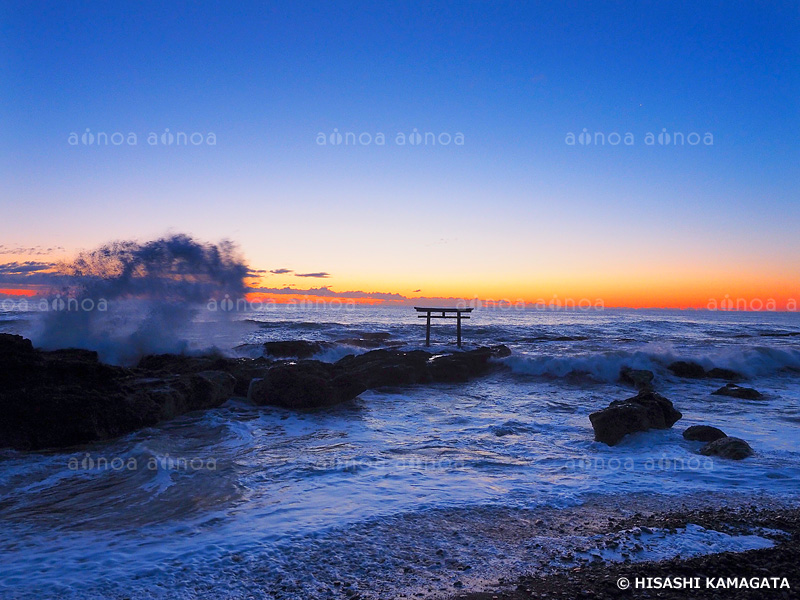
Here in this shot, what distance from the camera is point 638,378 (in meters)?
16.8

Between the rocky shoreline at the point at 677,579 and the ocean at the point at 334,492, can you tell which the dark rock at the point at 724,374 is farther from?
the rocky shoreline at the point at 677,579

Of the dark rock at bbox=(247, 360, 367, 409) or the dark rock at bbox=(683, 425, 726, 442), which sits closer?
the dark rock at bbox=(683, 425, 726, 442)

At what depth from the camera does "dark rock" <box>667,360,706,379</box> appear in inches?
736

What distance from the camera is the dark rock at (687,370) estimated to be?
18703mm

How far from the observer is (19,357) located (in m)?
9.57

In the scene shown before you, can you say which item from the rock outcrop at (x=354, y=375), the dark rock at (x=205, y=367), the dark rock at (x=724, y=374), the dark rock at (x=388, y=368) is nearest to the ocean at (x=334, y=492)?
the rock outcrop at (x=354, y=375)

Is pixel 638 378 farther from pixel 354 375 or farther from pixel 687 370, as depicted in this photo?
pixel 354 375

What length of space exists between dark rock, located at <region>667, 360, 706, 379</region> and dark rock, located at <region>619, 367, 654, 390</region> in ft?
7.96

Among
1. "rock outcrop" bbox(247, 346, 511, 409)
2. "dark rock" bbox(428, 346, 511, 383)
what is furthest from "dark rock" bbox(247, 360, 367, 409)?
"dark rock" bbox(428, 346, 511, 383)

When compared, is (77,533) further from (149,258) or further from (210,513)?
(149,258)

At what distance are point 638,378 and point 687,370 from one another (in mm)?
3549

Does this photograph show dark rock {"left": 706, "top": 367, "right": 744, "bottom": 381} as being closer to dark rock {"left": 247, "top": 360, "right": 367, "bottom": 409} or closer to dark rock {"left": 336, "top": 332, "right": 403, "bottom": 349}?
dark rock {"left": 247, "top": 360, "right": 367, "bottom": 409}

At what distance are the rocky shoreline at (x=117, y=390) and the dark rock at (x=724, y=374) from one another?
12.1 metres

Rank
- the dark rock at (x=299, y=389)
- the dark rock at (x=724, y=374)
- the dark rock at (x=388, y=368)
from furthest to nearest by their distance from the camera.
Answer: the dark rock at (x=724, y=374)
the dark rock at (x=388, y=368)
the dark rock at (x=299, y=389)
